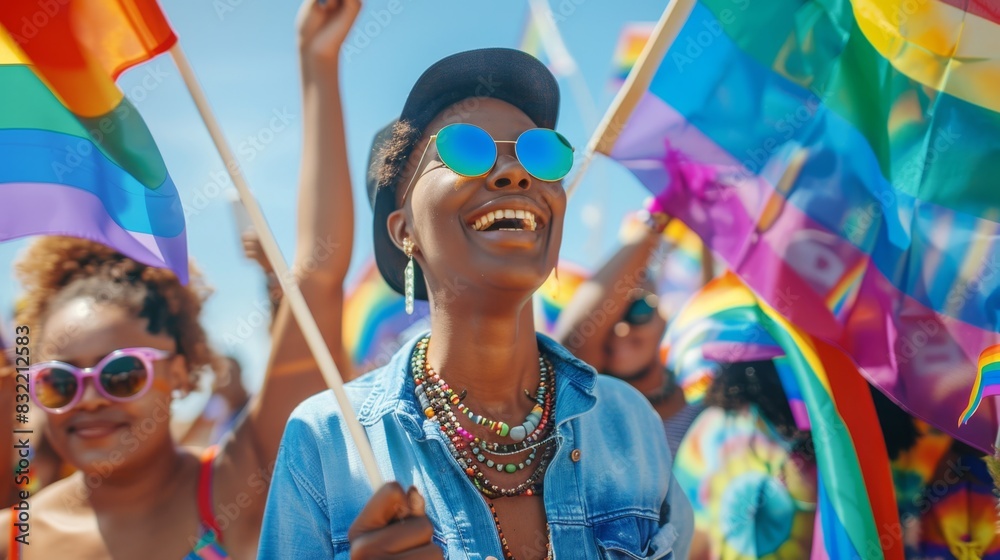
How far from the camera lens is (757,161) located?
339cm

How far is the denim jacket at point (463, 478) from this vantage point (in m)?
2.01

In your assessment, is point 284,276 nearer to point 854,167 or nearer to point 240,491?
point 240,491

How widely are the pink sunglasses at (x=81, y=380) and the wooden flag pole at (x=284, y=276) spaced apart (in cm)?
123

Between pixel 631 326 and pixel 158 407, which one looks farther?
pixel 631 326

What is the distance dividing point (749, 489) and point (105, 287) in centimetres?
255

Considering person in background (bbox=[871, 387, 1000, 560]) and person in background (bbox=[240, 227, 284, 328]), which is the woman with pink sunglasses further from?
person in background (bbox=[871, 387, 1000, 560])

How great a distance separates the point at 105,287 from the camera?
3316 mm

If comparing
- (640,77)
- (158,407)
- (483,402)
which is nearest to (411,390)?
(483,402)

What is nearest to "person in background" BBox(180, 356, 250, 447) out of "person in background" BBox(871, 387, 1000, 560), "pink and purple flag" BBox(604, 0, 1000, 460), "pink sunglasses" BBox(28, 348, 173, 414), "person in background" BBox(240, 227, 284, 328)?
"person in background" BBox(240, 227, 284, 328)

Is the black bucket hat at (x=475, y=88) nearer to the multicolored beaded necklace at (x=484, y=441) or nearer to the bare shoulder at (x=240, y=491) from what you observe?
the multicolored beaded necklace at (x=484, y=441)

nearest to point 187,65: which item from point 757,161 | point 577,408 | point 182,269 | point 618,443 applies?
point 182,269

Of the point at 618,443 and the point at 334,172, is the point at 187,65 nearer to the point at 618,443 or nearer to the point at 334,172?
the point at 334,172

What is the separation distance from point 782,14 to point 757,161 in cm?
52

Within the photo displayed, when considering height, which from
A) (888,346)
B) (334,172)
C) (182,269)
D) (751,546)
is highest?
(334,172)
